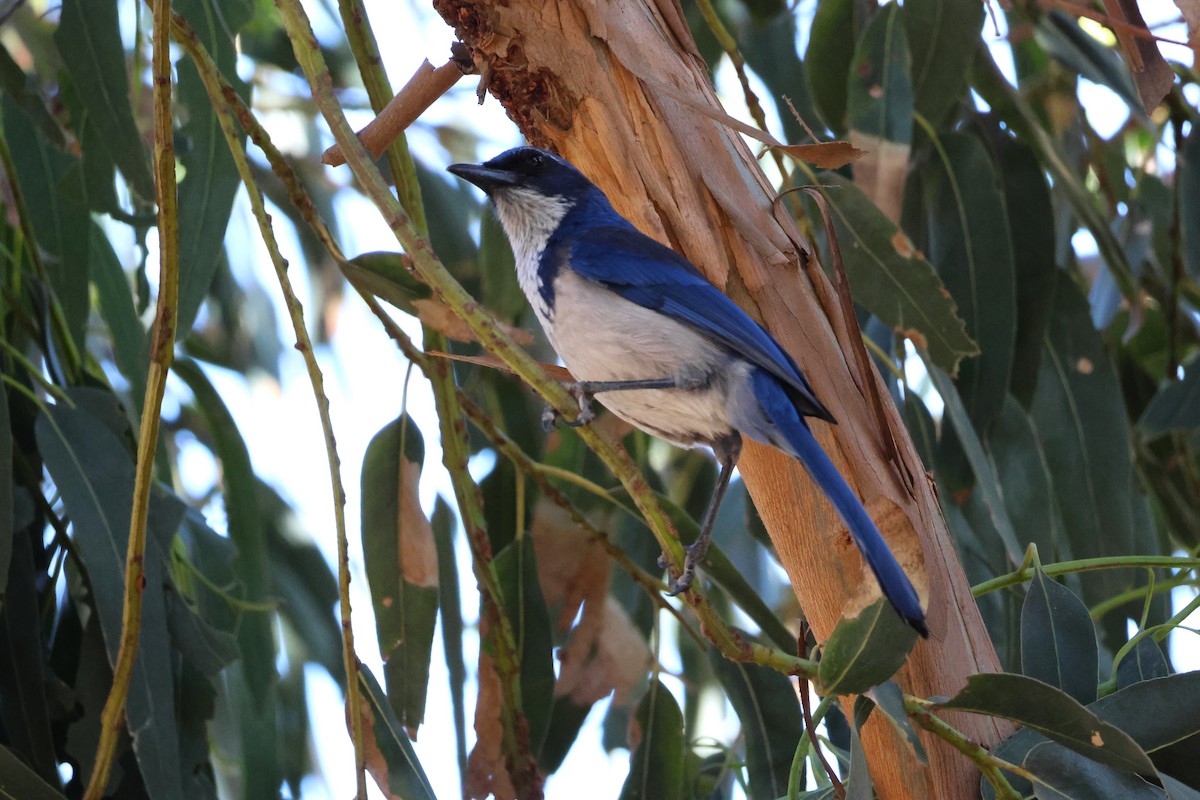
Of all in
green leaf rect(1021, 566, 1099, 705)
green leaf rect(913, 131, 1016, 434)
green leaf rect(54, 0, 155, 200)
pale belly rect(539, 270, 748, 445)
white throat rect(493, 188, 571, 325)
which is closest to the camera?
green leaf rect(1021, 566, 1099, 705)

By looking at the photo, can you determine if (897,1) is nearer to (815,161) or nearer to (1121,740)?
(815,161)

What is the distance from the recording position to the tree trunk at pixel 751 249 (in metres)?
1.64

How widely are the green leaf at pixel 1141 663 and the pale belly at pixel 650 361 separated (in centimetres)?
64

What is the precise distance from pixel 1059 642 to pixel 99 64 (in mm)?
1910

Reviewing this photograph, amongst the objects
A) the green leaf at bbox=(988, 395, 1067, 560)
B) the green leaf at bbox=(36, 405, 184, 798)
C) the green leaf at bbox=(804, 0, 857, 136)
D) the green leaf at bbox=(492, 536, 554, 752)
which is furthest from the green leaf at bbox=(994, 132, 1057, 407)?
Answer: the green leaf at bbox=(36, 405, 184, 798)

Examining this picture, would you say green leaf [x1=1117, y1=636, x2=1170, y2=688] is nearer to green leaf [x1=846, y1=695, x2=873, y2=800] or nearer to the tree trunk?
the tree trunk

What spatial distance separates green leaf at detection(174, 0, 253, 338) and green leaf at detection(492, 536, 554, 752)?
733 mm

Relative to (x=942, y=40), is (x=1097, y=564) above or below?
below

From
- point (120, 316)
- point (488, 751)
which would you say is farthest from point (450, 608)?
point (120, 316)

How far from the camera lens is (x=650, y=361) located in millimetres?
1891

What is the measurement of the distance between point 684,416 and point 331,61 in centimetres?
214

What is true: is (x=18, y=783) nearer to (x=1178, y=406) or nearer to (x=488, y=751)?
(x=488, y=751)

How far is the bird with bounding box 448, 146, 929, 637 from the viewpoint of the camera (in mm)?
1665

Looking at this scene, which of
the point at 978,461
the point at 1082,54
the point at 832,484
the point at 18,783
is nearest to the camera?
the point at 832,484
